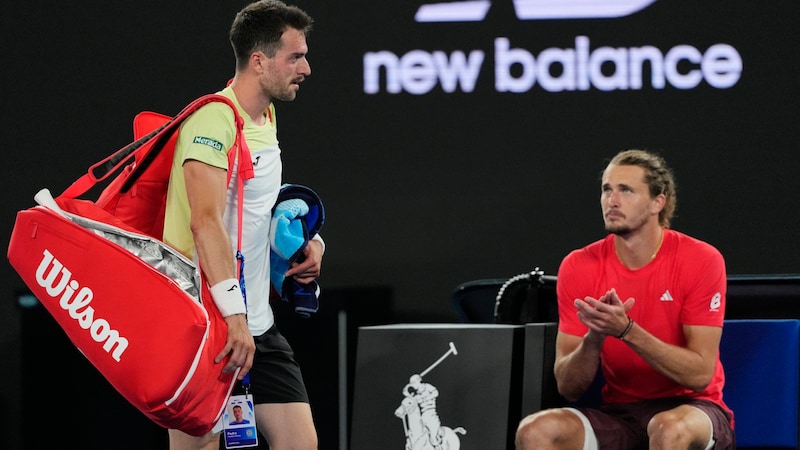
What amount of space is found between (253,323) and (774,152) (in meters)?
3.22

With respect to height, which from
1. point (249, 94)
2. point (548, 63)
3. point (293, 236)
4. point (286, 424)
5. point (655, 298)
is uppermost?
point (548, 63)

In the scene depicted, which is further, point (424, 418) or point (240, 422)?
point (424, 418)

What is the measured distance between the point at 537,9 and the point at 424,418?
2354 mm

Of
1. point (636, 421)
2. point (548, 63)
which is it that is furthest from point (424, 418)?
point (548, 63)

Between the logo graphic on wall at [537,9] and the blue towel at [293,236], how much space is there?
240cm

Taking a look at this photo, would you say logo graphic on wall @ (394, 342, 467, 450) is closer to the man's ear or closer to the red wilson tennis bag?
the man's ear

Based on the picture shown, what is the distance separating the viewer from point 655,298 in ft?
12.8

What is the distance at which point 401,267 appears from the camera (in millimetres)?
5680

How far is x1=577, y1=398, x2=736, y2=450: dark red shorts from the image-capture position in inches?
146

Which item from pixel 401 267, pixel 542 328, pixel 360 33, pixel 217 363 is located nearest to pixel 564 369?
Result: pixel 542 328

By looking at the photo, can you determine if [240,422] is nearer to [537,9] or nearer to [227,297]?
[227,297]

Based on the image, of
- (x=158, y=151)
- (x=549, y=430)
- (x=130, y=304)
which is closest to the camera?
(x=130, y=304)

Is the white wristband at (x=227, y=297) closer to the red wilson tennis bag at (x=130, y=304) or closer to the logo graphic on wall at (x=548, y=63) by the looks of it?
the red wilson tennis bag at (x=130, y=304)

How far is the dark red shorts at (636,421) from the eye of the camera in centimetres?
372
